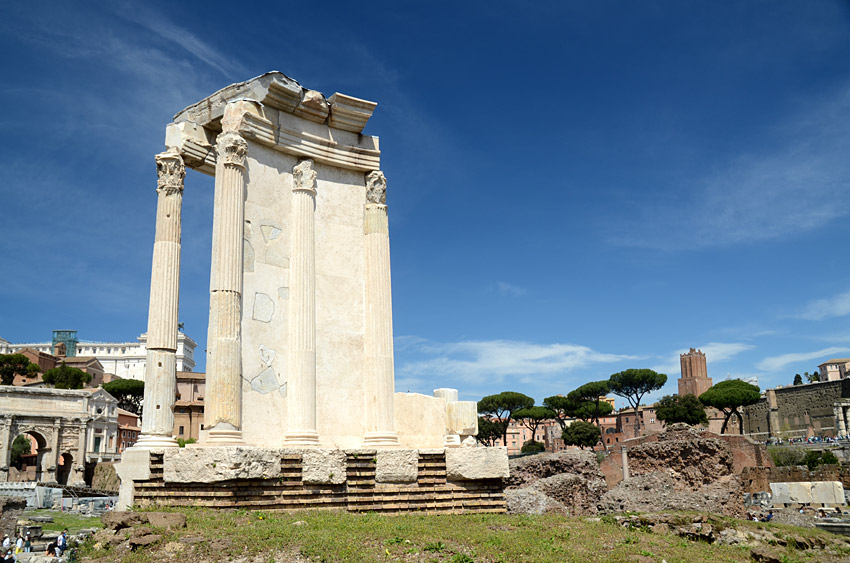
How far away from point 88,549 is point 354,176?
8249 millimetres

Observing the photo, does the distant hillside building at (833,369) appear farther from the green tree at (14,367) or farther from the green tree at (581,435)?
the green tree at (14,367)

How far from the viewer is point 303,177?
13.2 m

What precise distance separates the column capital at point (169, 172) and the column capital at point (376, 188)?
141 inches

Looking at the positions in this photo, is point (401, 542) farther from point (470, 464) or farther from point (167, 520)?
point (470, 464)

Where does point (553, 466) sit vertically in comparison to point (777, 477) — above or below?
above

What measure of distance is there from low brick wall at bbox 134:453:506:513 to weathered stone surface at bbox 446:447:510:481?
137 mm

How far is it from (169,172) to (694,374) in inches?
6161

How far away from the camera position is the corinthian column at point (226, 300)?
1091 centimetres

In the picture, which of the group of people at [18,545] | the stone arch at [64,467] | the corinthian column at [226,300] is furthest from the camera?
the stone arch at [64,467]

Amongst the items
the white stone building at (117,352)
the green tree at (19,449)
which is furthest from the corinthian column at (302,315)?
the white stone building at (117,352)

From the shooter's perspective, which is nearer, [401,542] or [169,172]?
[401,542]

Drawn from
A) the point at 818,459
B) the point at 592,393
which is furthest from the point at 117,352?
the point at 818,459


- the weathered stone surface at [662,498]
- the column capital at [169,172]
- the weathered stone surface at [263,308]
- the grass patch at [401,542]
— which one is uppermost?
the column capital at [169,172]

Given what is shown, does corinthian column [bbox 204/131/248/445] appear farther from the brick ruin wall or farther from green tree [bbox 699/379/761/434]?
the brick ruin wall
